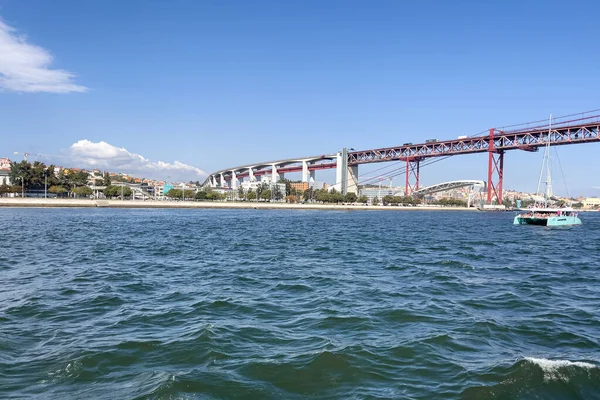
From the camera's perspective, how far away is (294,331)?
667 cm

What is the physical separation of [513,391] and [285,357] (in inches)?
98.1

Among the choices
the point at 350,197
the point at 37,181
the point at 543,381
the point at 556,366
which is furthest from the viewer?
the point at 350,197

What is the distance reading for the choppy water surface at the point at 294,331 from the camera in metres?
4.70

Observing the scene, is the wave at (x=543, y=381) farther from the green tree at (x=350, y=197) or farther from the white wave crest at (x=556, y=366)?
the green tree at (x=350, y=197)

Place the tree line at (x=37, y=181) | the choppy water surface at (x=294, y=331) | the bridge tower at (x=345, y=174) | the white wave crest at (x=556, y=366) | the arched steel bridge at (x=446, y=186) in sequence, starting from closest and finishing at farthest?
the choppy water surface at (x=294, y=331), the white wave crest at (x=556, y=366), the tree line at (x=37, y=181), the bridge tower at (x=345, y=174), the arched steel bridge at (x=446, y=186)

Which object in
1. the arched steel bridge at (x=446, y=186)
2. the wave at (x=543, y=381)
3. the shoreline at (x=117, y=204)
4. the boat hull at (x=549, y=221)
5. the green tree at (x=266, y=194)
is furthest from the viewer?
the arched steel bridge at (x=446, y=186)

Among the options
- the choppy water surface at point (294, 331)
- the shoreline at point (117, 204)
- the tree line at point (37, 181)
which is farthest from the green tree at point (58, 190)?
the choppy water surface at point (294, 331)

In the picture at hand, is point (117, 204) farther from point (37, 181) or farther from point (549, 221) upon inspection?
point (549, 221)

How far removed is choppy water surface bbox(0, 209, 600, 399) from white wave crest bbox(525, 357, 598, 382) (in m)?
0.02

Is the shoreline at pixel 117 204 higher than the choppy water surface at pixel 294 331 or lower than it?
higher

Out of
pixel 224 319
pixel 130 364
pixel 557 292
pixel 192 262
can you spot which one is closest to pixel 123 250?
pixel 192 262

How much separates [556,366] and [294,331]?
11.0ft

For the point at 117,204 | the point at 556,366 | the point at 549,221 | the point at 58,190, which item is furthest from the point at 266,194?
the point at 556,366

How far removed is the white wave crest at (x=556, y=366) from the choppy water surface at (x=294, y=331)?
23 millimetres
